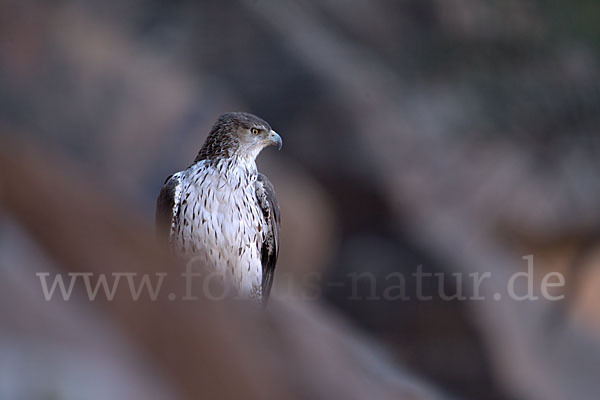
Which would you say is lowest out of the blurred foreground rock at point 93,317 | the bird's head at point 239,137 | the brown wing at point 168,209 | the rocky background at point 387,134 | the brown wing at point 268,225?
the blurred foreground rock at point 93,317

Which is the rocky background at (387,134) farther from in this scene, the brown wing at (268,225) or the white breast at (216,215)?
the white breast at (216,215)

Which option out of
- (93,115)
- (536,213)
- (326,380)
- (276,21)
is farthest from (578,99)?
(326,380)

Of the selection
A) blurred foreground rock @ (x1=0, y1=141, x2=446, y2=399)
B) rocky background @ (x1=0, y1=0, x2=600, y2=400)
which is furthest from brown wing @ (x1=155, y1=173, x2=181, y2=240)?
rocky background @ (x1=0, y1=0, x2=600, y2=400)

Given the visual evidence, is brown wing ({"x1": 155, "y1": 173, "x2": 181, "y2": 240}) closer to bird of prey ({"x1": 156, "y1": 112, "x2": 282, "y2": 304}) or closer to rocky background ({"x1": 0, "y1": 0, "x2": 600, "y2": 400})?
bird of prey ({"x1": 156, "y1": 112, "x2": 282, "y2": 304})

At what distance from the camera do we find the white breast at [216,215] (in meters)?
3.22

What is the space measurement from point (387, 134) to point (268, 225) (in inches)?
224

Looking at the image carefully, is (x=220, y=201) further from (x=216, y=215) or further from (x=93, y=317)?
(x=93, y=317)

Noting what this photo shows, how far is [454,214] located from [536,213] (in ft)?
2.91

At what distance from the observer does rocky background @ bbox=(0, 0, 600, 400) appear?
7.27 m

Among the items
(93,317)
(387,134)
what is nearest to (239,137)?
(93,317)

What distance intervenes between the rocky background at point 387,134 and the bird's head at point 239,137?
3833 millimetres

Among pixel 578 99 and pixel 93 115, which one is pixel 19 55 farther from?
pixel 578 99

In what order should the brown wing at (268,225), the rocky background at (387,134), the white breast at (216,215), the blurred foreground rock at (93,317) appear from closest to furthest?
1. the blurred foreground rock at (93,317)
2. the white breast at (216,215)
3. the brown wing at (268,225)
4. the rocky background at (387,134)

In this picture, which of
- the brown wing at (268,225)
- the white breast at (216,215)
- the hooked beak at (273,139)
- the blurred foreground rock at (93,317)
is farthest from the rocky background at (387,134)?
the blurred foreground rock at (93,317)
